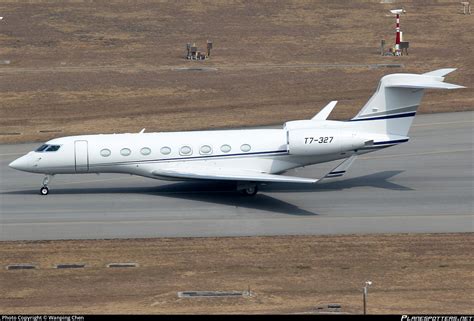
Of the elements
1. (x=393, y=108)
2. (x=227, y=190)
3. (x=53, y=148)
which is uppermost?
(x=393, y=108)

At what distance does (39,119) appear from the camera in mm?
58625

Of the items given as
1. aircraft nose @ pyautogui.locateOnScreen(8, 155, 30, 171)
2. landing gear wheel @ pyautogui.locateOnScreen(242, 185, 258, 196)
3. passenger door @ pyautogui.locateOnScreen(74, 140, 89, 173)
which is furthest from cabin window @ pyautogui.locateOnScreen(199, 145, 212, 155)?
aircraft nose @ pyautogui.locateOnScreen(8, 155, 30, 171)

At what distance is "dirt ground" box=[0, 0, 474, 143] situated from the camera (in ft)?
195

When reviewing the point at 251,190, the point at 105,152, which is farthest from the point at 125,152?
the point at 251,190

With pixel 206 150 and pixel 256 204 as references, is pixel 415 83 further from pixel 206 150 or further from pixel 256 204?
pixel 206 150

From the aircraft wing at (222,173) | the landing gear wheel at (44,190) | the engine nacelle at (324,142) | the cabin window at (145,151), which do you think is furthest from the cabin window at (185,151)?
the landing gear wheel at (44,190)

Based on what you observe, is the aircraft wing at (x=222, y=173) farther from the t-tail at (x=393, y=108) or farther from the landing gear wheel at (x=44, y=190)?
the landing gear wheel at (x=44, y=190)

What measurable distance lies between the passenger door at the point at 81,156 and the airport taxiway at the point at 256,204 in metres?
1.27

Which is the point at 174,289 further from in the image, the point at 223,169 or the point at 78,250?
the point at 223,169

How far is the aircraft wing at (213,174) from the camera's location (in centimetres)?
3959

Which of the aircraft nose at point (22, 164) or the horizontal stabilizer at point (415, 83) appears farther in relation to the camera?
the aircraft nose at point (22, 164)

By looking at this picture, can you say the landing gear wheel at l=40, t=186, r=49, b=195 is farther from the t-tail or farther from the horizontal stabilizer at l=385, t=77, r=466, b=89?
the horizontal stabilizer at l=385, t=77, r=466, b=89

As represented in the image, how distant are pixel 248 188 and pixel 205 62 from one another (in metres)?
34.7

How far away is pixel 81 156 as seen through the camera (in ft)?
135
